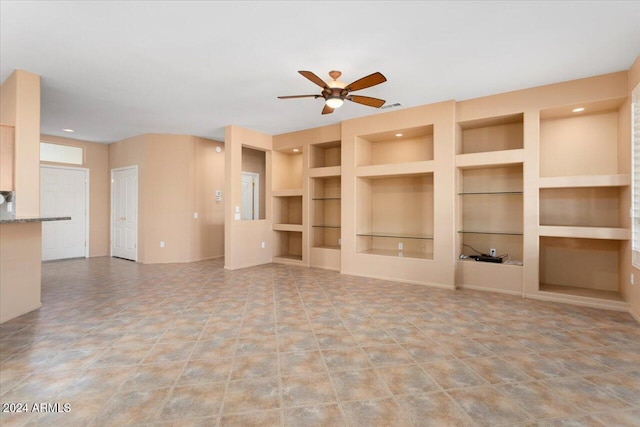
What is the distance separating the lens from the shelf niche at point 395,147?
217 inches

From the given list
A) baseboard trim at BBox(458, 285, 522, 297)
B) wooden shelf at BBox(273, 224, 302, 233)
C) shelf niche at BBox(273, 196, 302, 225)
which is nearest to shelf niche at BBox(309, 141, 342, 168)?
shelf niche at BBox(273, 196, 302, 225)

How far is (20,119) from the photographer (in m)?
3.55

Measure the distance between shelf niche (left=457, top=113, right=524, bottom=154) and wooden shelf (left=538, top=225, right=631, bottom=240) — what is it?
142cm

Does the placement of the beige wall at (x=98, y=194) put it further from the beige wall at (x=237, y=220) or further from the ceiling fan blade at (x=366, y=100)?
the ceiling fan blade at (x=366, y=100)

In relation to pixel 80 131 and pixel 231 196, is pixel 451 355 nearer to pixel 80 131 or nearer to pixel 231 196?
pixel 231 196

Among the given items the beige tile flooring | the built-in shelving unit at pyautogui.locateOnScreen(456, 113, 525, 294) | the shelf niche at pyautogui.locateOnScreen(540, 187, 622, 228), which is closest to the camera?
the beige tile flooring

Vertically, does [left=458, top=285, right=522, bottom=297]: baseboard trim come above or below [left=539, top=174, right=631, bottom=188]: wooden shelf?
below

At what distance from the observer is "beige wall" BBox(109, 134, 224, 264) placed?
22.6ft

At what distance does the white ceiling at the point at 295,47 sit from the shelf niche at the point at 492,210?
132 centimetres

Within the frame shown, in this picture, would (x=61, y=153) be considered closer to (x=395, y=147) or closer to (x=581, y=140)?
(x=395, y=147)

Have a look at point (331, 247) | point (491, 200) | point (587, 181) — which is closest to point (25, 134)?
point (331, 247)

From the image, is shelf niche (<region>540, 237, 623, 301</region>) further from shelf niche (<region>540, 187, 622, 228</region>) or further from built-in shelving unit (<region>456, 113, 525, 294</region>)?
built-in shelving unit (<region>456, 113, 525, 294</region>)

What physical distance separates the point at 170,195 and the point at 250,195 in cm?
203

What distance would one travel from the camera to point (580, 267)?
4352 millimetres
